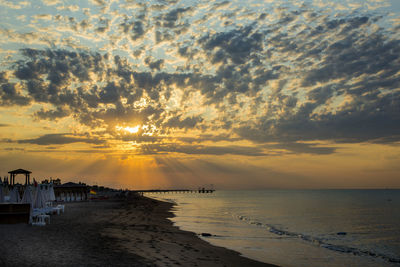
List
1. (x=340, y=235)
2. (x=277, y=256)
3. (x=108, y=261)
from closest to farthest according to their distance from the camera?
1. (x=108, y=261)
2. (x=277, y=256)
3. (x=340, y=235)

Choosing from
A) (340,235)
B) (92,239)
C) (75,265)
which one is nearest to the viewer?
(75,265)

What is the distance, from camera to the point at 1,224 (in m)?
21.7

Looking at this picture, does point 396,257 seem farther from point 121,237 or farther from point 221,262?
point 121,237

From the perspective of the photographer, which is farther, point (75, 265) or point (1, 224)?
point (1, 224)

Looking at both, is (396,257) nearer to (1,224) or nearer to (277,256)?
(277,256)

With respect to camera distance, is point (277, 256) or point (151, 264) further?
point (277, 256)

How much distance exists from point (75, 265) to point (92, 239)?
626 centimetres

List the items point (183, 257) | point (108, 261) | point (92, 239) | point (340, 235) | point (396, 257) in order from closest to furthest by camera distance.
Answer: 1. point (108, 261)
2. point (183, 257)
3. point (92, 239)
4. point (396, 257)
5. point (340, 235)

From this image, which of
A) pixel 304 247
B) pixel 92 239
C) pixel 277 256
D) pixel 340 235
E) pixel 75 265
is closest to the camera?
pixel 75 265

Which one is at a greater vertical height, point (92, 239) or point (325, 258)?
point (92, 239)

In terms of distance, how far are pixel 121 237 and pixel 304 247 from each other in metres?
12.8

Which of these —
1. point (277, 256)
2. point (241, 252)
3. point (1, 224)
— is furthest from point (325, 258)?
point (1, 224)

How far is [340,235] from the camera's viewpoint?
31266 mm

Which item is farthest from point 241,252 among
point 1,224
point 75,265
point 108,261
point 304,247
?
point 1,224
